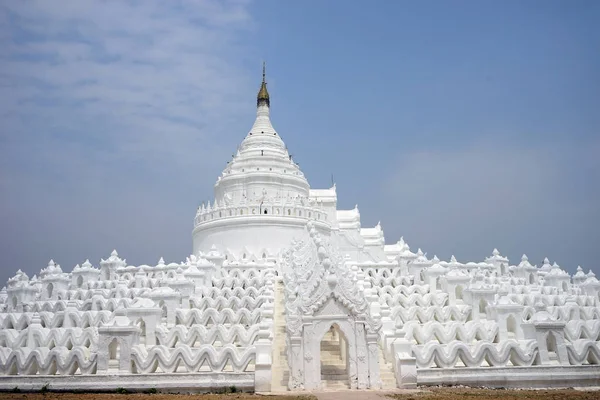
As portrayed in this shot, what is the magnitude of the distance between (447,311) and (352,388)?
29.6 feet

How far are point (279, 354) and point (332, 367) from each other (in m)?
A: 2.00

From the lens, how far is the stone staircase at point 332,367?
59.1 ft

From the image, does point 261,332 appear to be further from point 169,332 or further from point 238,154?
point 238,154

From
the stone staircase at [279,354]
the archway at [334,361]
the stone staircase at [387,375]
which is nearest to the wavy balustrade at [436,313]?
the archway at [334,361]

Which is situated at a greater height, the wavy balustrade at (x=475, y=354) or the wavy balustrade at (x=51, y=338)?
the wavy balustrade at (x=51, y=338)

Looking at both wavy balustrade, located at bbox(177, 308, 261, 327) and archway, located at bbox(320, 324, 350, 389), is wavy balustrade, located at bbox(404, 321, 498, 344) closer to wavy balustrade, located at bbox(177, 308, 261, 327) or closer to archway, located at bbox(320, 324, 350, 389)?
archway, located at bbox(320, 324, 350, 389)

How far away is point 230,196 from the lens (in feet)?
153

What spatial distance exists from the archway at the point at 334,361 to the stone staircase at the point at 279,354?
1312 mm

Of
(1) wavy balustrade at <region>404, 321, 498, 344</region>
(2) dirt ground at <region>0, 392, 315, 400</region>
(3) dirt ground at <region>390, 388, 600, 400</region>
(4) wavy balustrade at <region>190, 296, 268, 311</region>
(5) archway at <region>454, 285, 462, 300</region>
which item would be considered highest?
(5) archway at <region>454, 285, 462, 300</region>

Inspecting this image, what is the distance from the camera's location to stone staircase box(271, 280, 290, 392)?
18047mm

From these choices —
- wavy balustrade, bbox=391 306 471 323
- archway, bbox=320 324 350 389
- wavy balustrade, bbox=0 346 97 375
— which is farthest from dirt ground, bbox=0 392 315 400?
wavy balustrade, bbox=391 306 471 323

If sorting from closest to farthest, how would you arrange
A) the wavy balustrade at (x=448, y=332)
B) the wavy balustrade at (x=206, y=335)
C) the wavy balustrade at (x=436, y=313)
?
1. the wavy balustrade at (x=206, y=335)
2. the wavy balustrade at (x=448, y=332)
3. the wavy balustrade at (x=436, y=313)

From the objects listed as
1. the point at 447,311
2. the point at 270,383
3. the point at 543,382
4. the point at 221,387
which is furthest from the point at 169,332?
the point at 543,382

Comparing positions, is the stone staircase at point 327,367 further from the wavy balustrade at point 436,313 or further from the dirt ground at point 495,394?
the wavy balustrade at point 436,313
